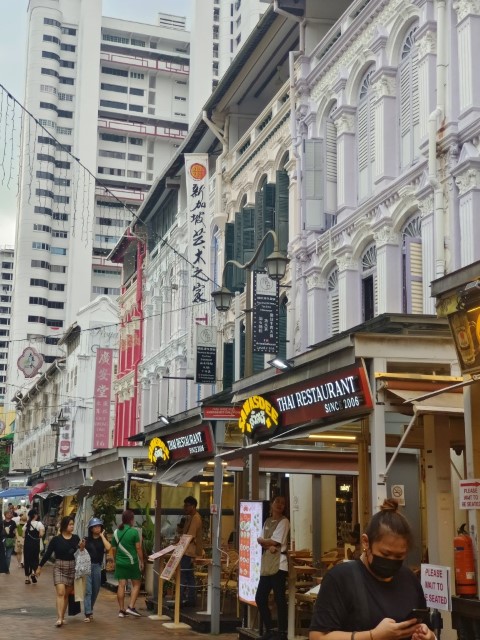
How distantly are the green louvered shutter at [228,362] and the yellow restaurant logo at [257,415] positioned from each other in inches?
608

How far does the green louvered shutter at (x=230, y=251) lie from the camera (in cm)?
2802

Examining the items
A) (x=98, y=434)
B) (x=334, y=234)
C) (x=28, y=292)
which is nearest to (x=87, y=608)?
(x=334, y=234)

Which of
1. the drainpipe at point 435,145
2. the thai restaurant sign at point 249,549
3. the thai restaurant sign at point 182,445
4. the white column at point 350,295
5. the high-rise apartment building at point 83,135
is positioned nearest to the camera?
the thai restaurant sign at point 249,549

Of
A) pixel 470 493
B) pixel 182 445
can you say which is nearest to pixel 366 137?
pixel 182 445

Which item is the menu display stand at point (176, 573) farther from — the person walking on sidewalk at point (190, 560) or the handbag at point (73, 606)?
the handbag at point (73, 606)

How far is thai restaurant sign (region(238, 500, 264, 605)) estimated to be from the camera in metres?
13.2

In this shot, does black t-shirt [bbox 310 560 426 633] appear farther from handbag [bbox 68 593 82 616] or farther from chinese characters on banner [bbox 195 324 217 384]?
chinese characters on banner [bbox 195 324 217 384]

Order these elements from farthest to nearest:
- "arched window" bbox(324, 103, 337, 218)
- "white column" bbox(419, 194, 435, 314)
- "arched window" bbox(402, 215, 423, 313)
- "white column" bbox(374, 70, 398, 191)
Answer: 1. "arched window" bbox(324, 103, 337, 218)
2. "white column" bbox(374, 70, 398, 191)
3. "arched window" bbox(402, 215, 423, 313)
4. "white column" bbox(419, 194, 435, 314)

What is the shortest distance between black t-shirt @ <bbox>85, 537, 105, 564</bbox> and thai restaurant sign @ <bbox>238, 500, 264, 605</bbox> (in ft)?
15.4

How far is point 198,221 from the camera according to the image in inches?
1212

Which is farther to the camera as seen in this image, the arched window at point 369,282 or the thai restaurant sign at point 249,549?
the arched window at point 369,282

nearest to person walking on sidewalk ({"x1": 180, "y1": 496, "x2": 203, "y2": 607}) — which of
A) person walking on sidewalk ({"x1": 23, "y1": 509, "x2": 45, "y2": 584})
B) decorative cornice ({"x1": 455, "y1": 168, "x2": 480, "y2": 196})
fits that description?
decorative cornice ({"x1": 455, "y1": 168, "x2": 480, "y2": 196})

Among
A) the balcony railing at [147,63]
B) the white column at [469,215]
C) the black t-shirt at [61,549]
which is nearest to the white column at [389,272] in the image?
the white column at [469,215]

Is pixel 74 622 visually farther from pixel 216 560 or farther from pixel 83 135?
pixel 83 135
